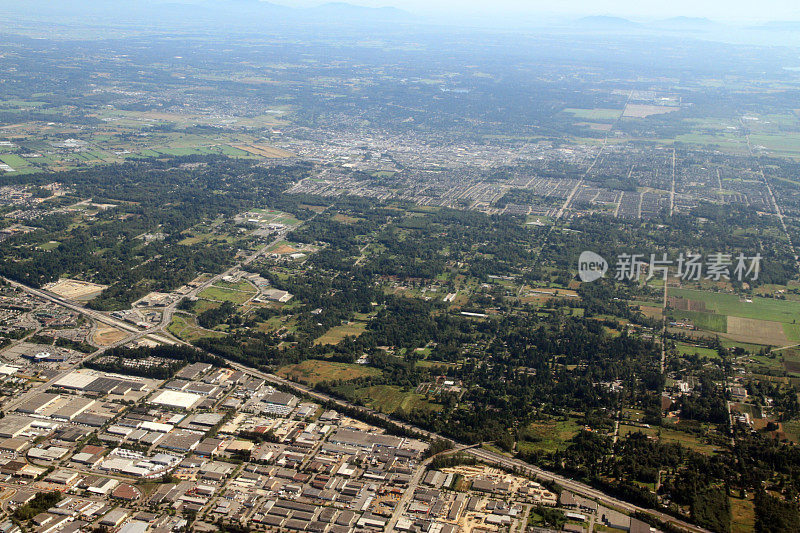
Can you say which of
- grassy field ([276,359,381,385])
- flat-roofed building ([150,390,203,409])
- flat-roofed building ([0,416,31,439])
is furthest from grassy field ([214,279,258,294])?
flat-roofed building ([0,416,31,439])

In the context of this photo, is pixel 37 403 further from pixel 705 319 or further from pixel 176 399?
pixel 705 319

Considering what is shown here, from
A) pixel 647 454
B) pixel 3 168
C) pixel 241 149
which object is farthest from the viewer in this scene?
pixel 241 149

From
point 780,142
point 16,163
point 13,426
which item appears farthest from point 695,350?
point 780,142

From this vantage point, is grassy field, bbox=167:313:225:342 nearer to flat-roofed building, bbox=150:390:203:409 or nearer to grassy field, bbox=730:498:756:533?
flat-roofed building, bbox=150:390:203:409

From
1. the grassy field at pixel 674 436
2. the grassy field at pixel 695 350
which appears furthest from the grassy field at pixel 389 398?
the grassy field at pixel 695 350

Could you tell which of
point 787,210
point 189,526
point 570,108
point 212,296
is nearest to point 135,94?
point 570,108

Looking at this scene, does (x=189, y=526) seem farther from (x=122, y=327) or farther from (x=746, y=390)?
(x=746, y=390)
